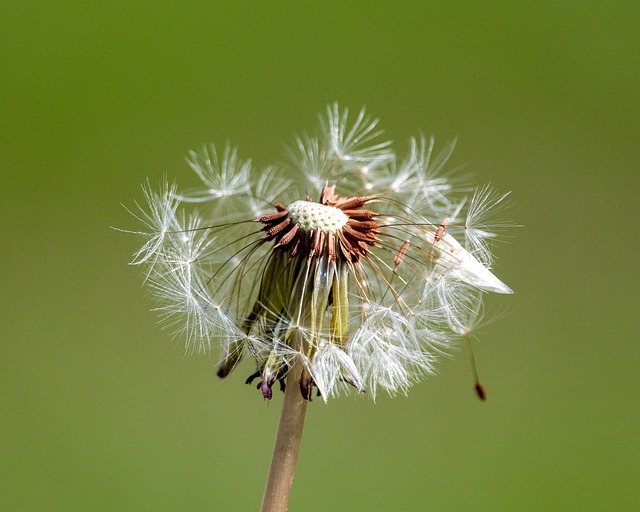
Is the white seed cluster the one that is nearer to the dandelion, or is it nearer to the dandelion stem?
the dandelion

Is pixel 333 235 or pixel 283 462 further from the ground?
pixel 333 235

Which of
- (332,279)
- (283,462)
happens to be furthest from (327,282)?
(283,462)

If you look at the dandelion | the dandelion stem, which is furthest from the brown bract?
the dandelion stem

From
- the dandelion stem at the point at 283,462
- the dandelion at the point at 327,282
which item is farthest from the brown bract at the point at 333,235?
the dandelion stem at the point at 283,462

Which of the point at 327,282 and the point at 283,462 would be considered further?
the point at 327,282

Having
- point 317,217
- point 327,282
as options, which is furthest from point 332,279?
point 317,217

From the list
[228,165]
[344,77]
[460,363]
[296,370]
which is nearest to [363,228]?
[296,370]

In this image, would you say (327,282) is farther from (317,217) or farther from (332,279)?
(317,217)
